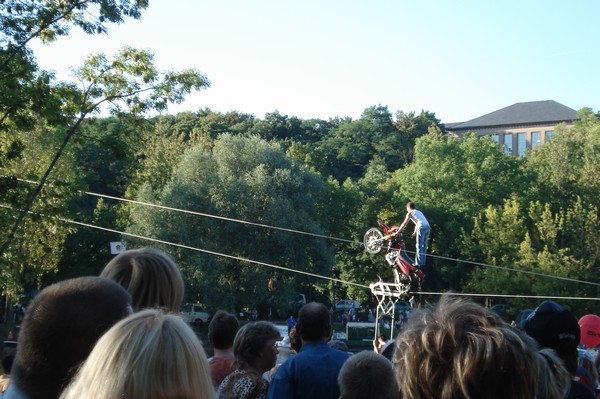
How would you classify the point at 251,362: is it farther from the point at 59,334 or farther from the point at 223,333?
the point at 59,334

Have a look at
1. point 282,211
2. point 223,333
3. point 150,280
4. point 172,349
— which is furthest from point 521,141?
point 172,349

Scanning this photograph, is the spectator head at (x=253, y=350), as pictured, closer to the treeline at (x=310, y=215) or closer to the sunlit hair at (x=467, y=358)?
the sunlit hair at (x=467, y=358)

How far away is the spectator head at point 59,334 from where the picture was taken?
2.27 meters

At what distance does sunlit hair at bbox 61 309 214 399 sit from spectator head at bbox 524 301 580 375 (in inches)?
87.4

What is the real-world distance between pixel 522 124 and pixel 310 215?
7277 cm

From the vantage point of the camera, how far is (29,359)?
2293 millimetres

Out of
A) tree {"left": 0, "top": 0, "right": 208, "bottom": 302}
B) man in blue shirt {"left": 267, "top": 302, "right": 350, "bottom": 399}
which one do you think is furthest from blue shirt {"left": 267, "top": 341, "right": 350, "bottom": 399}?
tree {"left": 0, "top": 0, "right": 208, "bottom": 302}

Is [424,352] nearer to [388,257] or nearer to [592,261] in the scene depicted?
[388,257]

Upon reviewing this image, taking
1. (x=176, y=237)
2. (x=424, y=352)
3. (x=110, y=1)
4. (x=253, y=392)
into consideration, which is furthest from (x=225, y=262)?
(x=424, y=352)

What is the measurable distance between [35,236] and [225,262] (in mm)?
10744

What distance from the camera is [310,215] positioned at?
46719 mm

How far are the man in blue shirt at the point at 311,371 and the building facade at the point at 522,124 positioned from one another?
10661 cm

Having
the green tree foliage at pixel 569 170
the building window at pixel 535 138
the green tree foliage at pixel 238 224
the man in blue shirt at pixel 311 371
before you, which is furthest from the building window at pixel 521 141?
the man in blue shirt at pixel 311 371

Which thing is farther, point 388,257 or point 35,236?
point 35,236
